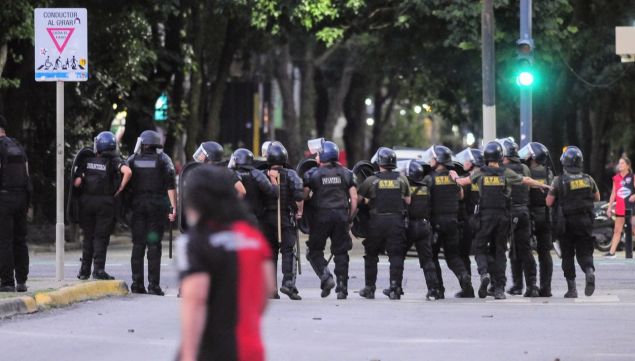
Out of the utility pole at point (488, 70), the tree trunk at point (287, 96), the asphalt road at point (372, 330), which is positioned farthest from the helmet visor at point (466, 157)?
the tree trunk at point (287, 96)

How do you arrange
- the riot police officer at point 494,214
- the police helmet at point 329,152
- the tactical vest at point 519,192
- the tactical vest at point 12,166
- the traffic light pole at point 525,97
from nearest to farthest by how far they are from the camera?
the tactical vest at point 12,166
the police helmet at point 329,152
the riot police officer at point 494,214
the tactical vest at point 519,192
the traffic light pole at point 525,97

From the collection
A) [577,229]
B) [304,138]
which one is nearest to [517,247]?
[577,229]

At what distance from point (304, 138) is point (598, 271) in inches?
1042

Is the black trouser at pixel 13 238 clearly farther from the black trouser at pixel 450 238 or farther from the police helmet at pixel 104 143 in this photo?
the black trouser at pixel 450 238

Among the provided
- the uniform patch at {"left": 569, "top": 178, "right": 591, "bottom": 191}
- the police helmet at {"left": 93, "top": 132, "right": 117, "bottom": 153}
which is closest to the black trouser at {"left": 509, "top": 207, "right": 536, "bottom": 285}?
the uniform patch at {"left": 569, "top": 178, "right": 591, "bottom": 191}

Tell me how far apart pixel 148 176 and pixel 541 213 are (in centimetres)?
480

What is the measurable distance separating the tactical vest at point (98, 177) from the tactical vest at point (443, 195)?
387cm

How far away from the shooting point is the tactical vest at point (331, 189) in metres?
17.7

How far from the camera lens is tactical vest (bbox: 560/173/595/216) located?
17812 mm

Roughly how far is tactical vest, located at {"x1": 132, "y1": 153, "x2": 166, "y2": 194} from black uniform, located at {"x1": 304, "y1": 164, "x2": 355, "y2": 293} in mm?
1741

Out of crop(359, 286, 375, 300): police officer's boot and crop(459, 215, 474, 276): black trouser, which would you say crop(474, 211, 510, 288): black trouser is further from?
crop(359, 286, 375, 300): police officer's boot

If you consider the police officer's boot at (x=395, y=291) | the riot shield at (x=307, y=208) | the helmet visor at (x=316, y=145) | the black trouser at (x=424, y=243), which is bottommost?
the police officer's boot at (x=395, y=291)

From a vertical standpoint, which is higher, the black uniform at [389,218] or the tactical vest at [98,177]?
the tactical vest at [98,177]

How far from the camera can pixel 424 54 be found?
3828cm
